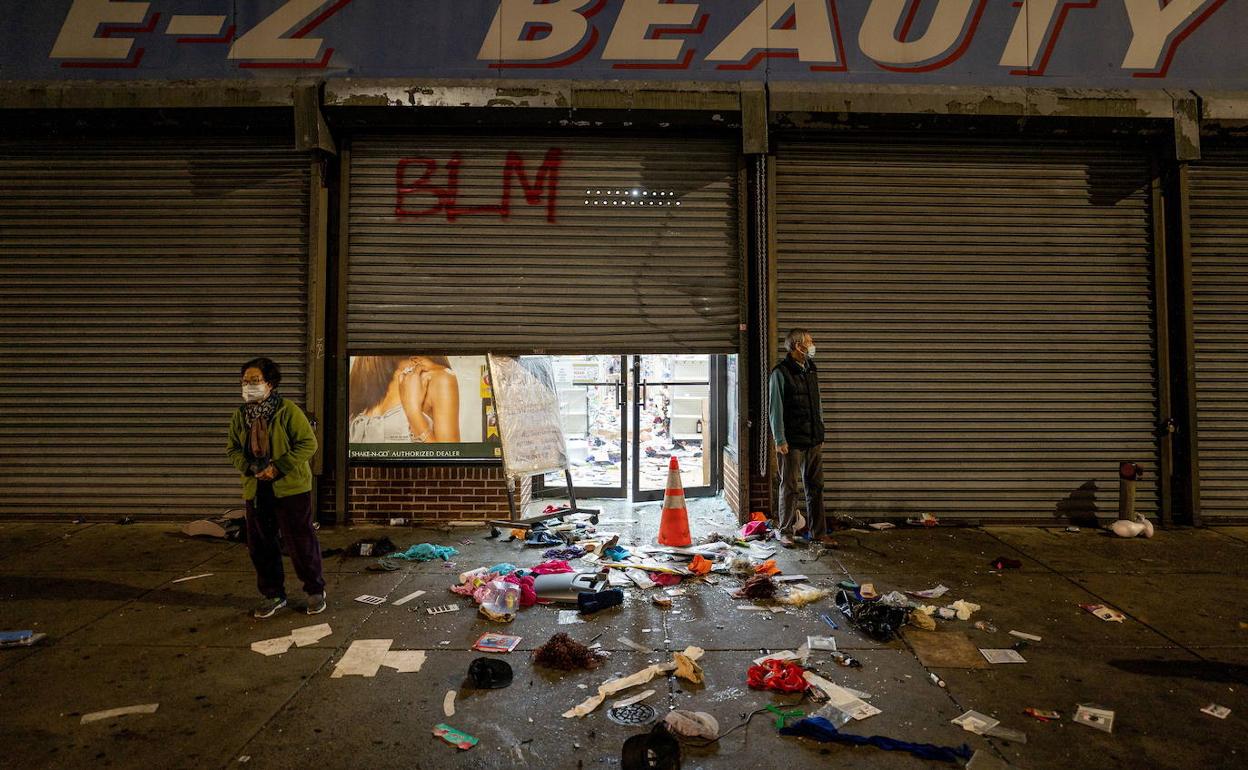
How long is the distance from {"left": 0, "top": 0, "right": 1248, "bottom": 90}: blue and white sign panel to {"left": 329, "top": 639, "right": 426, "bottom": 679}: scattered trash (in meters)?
5.78

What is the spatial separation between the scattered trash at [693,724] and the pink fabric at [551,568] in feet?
7.61

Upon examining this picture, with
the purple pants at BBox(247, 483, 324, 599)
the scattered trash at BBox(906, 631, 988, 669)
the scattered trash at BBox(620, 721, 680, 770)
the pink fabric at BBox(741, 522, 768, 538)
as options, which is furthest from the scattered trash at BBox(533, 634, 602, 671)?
the pink fabric at BBox(741, 522, 768, 538)

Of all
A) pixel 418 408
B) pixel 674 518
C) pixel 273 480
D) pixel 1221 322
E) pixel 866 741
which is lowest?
pixel 866 741

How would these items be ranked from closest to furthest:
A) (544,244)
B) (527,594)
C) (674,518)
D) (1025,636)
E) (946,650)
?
(946,650) < (1025,636) < (527,594) < (674,518) < (544,244)

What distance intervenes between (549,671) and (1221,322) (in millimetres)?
8347

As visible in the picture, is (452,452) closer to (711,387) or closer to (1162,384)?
(711,387)

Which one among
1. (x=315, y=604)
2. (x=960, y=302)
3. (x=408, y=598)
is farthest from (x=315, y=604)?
(x=960, y=302)

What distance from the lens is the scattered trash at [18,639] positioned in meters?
4.11

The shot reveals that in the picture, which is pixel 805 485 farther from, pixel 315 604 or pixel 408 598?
pixel 315 604

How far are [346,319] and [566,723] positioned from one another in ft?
17.9

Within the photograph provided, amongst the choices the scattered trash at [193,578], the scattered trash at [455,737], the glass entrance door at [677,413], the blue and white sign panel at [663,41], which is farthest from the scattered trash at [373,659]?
the blue and white sign panel at [663,41]

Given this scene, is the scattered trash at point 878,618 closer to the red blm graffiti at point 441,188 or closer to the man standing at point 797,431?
the man standing at point 797,431

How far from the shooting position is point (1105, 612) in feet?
15.3

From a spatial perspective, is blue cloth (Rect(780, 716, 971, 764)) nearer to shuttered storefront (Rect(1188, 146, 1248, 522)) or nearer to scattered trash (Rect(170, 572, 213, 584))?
scattered trash (Rect(170, 572, 213, 584))
